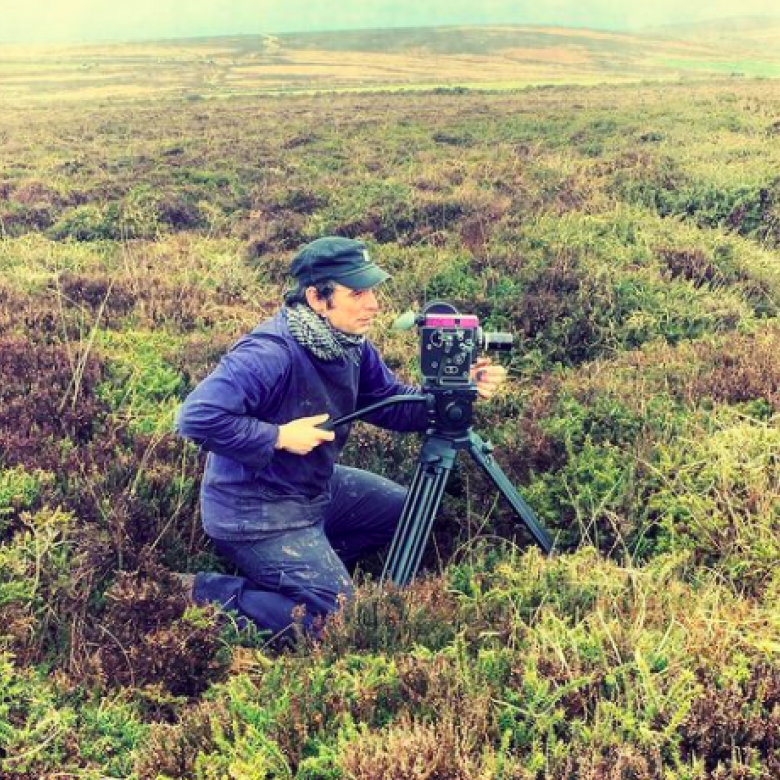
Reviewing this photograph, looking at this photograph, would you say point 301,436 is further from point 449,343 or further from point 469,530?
point 469,530

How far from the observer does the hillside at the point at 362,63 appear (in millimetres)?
60522

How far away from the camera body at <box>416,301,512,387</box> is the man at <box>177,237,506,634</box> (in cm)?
21

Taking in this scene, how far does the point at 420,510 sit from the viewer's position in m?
3.46

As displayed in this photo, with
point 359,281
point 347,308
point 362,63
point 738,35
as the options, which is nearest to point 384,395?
point 347,308

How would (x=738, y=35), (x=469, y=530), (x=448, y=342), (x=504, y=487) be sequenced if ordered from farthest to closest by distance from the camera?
(x=738, y=35), (x=469, y=530), (x=504, y=487), (x=448, y=342)

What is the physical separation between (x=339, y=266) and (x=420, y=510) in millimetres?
1110

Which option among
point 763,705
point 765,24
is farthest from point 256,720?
point 765,24

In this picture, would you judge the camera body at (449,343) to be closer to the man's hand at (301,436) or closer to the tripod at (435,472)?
the tripod at (435,472)

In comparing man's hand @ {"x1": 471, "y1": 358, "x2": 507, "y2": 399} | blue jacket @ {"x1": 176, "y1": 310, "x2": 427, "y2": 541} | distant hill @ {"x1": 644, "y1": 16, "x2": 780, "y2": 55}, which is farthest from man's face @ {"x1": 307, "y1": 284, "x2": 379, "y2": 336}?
distant hill @ {"x1": 644, "y1": 16, "x2": 780, "y2": 55}

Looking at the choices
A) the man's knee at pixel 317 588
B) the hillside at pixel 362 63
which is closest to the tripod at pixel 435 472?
the man's knee at pixel 317 588

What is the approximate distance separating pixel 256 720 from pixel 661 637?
132 centimetres

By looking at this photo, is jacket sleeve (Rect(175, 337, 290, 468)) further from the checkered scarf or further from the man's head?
the man's head

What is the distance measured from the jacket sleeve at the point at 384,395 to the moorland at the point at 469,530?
536mm

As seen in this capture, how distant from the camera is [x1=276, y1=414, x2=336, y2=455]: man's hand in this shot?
3352 mm
